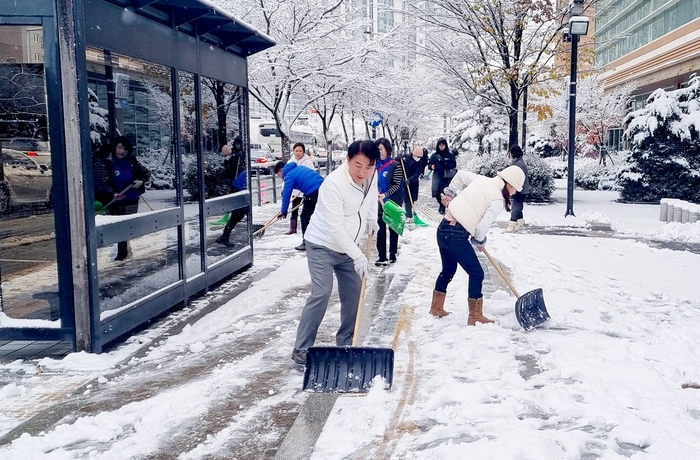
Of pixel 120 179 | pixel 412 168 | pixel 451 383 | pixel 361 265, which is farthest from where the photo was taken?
pixel 412 168


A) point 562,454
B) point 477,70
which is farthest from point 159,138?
point 477,70

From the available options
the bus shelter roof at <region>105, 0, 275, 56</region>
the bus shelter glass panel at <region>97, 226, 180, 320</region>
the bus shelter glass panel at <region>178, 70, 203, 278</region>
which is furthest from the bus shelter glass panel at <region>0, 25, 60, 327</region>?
the bus shelter glass panel at <region>178, 70, 203, 278</region>

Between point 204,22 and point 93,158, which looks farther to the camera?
point 204,22

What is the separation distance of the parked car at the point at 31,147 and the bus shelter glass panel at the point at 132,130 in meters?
0.38

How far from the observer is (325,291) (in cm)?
518

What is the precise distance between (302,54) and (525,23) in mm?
6219

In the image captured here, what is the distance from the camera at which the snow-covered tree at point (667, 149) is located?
1872cm

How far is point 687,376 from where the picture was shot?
4.97 m

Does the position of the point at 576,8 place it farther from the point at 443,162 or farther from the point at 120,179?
the point at 120,179

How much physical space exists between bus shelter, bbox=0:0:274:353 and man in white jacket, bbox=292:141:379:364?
73.7 inches

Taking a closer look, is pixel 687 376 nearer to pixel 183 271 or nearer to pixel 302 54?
pixel 183 271

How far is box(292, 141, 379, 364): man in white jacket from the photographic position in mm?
4891

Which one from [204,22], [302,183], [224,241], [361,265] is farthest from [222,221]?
[361,265]

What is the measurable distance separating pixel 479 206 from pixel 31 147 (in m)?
4.01
